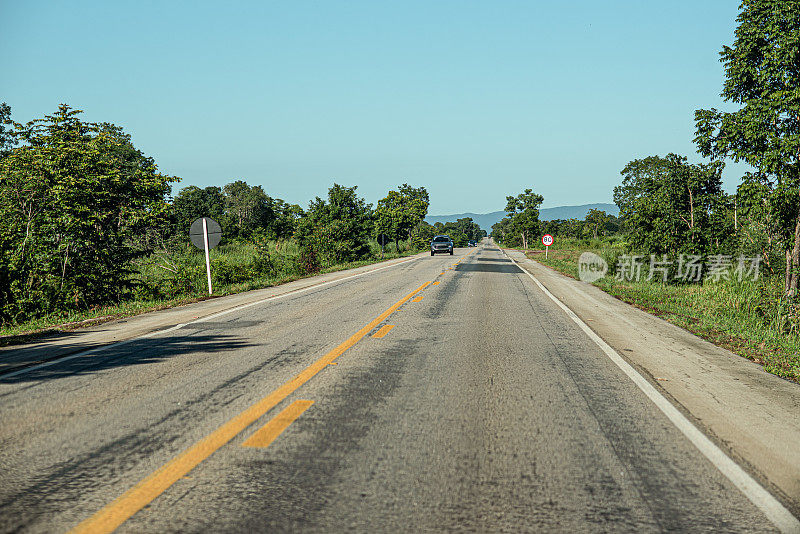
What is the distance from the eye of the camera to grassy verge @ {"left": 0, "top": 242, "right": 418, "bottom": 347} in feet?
32.4

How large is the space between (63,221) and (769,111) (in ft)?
54.2

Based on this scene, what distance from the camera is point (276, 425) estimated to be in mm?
4109

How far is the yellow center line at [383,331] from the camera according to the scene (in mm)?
8234

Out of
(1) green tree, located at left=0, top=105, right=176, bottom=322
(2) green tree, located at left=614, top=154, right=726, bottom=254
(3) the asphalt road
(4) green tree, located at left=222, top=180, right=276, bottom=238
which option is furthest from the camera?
(4) green tree, located at left=222, top=180, right=276, bottom=238

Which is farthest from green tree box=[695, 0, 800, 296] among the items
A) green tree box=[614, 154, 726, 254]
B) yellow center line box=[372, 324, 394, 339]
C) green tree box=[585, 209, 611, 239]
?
green tree box=[585, 209, 611, 239]

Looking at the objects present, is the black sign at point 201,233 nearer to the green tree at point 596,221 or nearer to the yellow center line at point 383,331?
the yellow center line at point 383,331

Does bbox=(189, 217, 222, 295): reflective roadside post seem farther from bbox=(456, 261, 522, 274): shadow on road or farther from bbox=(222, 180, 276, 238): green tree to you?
bbox=(222, 180, 276, 238): green tree

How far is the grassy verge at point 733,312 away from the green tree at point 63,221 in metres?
14.0

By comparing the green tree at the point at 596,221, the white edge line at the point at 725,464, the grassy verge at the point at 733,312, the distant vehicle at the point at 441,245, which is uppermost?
the green tree at the point at 596,221

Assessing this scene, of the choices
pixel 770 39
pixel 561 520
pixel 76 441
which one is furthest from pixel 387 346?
pixel 770 39

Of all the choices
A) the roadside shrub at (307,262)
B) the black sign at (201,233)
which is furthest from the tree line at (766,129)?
the roadside shrub at (307,262)

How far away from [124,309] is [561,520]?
1195 cm

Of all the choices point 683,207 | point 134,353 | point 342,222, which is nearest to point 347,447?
point 134,353

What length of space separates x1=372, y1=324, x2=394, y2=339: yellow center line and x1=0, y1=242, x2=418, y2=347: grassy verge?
18.7 feet
